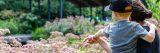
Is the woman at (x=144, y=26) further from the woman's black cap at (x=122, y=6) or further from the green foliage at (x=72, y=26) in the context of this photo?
the green foliage at (x=72, y=26)

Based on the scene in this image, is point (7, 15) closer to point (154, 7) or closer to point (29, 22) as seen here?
point (29, 22)

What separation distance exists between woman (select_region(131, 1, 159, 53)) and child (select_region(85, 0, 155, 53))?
0.14 ft

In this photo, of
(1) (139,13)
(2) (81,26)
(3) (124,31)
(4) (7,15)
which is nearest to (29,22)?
(4) (7,15)

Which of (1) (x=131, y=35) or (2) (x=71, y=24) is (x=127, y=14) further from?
(2) (x=71, y=24)

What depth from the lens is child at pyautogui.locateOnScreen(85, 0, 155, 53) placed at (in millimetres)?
3564

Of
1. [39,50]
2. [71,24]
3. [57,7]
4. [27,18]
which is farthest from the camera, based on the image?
[57,7]

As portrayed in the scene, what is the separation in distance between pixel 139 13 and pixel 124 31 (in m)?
0.22

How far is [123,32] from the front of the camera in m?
3.60

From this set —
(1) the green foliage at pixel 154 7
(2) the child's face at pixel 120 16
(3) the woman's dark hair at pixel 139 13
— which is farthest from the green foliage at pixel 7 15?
(2) the child's face at pixel 120 16

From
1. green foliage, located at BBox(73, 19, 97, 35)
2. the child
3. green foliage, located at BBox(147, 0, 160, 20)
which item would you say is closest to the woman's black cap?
the child

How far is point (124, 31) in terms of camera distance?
360 cm

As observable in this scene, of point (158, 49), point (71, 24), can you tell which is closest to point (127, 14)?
point (158, 49)

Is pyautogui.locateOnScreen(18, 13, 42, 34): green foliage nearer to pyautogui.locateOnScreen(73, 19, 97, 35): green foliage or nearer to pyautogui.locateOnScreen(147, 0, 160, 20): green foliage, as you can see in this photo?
pyautogui.locateOnScreen(73, 19, 97, 35): green foliage

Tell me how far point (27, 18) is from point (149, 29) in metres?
19.4
